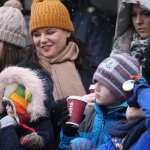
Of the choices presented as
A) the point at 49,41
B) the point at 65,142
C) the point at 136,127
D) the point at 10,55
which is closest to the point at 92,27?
the point at 10,55

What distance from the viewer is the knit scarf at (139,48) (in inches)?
157

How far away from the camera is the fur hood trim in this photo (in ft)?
11.6

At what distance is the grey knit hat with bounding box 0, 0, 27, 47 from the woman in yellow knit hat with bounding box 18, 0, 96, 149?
300mm

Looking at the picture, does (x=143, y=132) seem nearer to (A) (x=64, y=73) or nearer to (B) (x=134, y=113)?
(B) (x=134, y=113)

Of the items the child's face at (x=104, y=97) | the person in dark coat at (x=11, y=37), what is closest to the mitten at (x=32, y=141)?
the child's face at (x=104, y=97)

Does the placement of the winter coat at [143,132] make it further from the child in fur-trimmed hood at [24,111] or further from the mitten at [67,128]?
the child in fur-trimmed hood at [24,111]

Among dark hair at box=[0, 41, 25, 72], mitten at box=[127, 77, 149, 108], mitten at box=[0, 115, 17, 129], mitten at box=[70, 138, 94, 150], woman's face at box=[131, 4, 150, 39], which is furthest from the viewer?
dark hair at box=[0, 41, 25, 72]

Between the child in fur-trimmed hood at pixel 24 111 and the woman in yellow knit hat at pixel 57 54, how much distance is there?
0.57 meters

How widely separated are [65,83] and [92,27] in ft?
6.86

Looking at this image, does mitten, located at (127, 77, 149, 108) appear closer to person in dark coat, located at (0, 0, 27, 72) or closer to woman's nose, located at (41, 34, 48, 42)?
woman's nose, located at (41, 34, 48, 42)

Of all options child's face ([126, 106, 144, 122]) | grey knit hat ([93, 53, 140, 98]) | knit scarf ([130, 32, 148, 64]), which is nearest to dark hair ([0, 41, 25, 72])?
knit scarf ([130, 32, 148, 64])

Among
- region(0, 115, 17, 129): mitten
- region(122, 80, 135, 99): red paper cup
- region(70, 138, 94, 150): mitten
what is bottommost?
region(0, 115, 17, 129): mitten

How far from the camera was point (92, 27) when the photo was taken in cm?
630

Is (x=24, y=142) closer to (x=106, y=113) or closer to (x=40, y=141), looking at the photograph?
(x=40, y=141)
